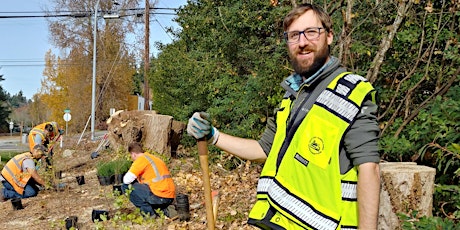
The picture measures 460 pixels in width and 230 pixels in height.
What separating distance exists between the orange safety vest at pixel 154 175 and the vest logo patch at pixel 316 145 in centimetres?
481

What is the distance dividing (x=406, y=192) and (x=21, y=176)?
23.5ft

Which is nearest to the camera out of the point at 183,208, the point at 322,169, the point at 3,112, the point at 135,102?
the point at 322,169

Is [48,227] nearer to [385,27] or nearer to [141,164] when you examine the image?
[141,164]

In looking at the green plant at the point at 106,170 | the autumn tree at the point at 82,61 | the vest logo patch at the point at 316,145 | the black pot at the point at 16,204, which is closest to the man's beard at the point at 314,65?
the vest logo patch at the point at 316,145

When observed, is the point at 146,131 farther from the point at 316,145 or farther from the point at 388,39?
the point at 316,145

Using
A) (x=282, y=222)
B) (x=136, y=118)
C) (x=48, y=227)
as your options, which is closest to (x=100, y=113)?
(x=136, y=118)

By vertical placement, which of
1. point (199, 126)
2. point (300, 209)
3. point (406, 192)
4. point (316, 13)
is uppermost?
point (316, 13)

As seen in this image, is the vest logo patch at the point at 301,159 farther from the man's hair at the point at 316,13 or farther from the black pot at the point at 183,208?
the black pot at the point at 183,208

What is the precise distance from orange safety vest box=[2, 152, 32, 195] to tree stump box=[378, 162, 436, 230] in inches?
274

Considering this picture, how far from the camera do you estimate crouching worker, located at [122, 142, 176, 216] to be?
6176mm

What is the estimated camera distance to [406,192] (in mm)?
3152

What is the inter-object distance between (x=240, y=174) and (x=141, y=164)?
2.70m

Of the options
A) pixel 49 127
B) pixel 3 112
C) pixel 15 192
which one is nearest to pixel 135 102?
pixel 3 112

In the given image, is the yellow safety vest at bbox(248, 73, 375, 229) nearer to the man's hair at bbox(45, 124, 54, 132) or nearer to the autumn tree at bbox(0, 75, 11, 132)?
the man's hair at bbox(45, 124, 54, 132)
